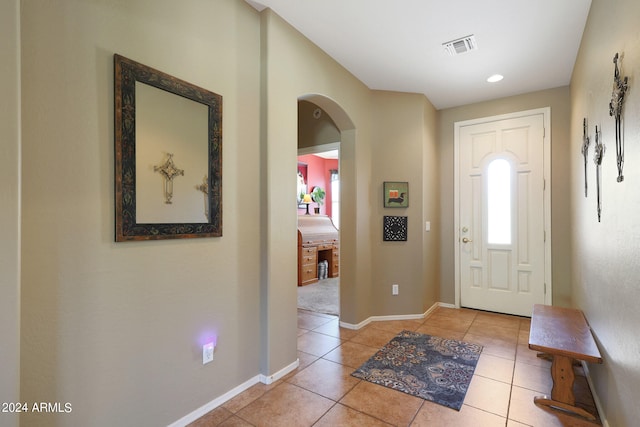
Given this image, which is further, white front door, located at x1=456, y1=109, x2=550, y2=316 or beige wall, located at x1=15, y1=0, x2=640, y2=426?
white front door, located at x1=456, y1=109, x2=550, y2=316

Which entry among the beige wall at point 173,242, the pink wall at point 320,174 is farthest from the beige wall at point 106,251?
the pink wall at point 320,174

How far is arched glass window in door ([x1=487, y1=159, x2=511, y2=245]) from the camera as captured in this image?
3.86m

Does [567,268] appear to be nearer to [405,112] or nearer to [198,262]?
[405,112]

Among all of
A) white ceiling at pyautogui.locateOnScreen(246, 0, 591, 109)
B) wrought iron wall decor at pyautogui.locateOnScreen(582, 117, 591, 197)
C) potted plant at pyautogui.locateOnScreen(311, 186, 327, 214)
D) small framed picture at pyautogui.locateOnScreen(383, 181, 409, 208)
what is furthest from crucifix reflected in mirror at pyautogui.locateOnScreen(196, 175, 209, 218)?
potted plant at pyautogui.locateOnScreen(311, 186, 327, 214)

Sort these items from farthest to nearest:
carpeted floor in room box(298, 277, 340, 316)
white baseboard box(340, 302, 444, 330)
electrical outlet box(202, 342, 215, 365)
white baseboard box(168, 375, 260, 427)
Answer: carpeted floor in room box(298, 277, 340, 316), white baseboard box(340, 302, 444, 330), electrical outlet box(202, 342, 215, 365), white baseboard box(168, 375, 260, 427)

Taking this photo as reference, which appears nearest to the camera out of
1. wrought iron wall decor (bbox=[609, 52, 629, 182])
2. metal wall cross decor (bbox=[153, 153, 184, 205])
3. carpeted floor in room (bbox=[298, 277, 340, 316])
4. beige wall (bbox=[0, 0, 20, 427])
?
beige wall (bbox=[0, 0, 20, 427])

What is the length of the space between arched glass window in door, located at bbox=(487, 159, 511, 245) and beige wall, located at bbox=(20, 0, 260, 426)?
3281 mm

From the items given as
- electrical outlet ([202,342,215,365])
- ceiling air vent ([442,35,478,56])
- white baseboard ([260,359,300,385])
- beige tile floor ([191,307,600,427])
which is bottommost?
beige tile floor ([191,307,600,427])

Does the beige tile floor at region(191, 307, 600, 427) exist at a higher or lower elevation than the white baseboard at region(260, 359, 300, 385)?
lower

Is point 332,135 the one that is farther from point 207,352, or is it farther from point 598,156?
point 207,352

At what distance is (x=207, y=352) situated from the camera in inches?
76.4

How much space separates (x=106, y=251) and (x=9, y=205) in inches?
16.5

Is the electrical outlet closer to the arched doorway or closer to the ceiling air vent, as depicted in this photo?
the arched doorway

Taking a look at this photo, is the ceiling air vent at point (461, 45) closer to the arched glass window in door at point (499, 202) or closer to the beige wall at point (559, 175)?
the beige wall at point (559, 175)
